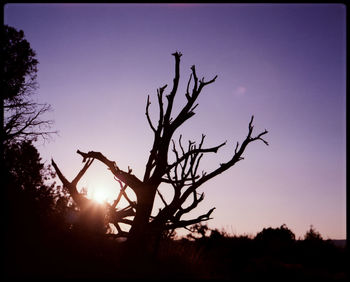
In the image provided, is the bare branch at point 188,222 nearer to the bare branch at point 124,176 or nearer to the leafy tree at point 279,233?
the bare branch at point 124,176

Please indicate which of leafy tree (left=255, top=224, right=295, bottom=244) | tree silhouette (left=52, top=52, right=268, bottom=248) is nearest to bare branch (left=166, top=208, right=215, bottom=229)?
tree silhouette (left=52, top=52, right=268, bottom=248)

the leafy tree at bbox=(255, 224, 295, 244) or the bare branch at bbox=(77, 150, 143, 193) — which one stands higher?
the bare branch at bbox=(77, 150, 143, 193)

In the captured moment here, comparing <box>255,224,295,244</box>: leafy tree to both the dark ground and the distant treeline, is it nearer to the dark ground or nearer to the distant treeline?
the distant treeline

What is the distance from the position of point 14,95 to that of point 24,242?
12.0 metres

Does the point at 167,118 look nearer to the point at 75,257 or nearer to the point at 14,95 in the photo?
the point at 75,257

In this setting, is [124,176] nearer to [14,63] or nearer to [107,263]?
[107,263]

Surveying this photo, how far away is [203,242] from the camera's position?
11125mm

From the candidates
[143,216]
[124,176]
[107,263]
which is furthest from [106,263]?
[124,176]

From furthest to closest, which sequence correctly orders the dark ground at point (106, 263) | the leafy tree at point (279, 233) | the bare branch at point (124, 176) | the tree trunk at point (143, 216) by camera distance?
the leafy tree at point (279, 233) → the bare branch at point (124, 176) → the tree trunk at point (143, 216) → the dark ground at point (106, 263)

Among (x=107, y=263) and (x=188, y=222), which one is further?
(x=188, y=222)

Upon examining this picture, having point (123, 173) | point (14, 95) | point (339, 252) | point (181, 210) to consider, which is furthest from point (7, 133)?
point (339, 252)

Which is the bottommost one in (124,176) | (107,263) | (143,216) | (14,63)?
(107,263)

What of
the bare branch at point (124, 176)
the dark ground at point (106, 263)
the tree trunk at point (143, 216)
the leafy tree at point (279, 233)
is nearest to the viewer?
the dark ground at point (106, 263)

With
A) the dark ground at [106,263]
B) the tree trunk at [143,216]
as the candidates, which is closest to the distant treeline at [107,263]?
the dark ground at [106,263]
